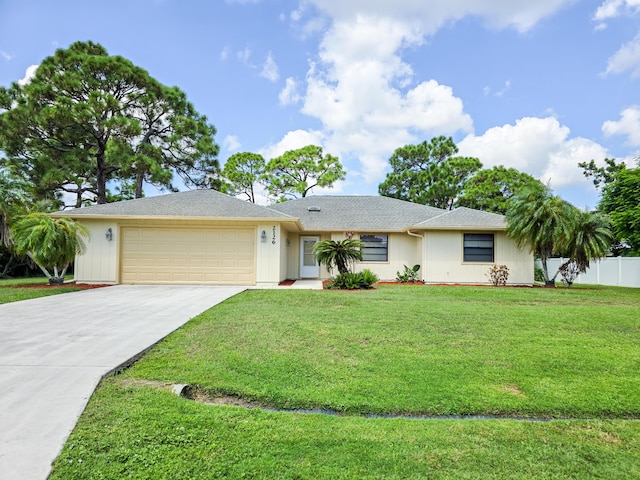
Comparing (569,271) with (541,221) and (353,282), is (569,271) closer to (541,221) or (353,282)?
(541,221)

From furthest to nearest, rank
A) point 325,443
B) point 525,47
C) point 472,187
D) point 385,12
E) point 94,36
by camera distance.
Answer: point 472,187 → point 94,36 → point 525,47 → point 385,12 → point 325,443

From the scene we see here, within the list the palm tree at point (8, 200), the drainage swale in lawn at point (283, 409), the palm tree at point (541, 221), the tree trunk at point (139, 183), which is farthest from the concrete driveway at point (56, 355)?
the tree trunk at point (139, 183)

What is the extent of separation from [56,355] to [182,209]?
933 cm

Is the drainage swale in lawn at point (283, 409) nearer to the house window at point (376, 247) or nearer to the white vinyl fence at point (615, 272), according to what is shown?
the house window at point (376, 247)

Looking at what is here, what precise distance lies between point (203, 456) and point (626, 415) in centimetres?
333

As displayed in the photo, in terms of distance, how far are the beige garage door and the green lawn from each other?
7.08 m

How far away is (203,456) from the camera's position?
7.11 feet

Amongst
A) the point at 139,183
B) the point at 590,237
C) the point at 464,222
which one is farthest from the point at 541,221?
the point at 139,183

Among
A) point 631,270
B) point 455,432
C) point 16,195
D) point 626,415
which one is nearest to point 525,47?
point 631,270

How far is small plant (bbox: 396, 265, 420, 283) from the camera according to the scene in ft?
47.5

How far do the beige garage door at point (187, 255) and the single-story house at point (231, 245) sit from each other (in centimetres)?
3

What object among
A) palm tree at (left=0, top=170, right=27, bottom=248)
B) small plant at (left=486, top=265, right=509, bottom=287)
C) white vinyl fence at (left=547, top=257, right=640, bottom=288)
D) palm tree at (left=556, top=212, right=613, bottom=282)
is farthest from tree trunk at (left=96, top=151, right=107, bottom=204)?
white vinyl fence at (left=547, top=257, right=640, bottom=288)

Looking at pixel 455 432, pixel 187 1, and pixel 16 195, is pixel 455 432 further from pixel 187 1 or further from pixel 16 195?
pixel 16 195

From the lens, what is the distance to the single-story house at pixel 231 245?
→ 40.9 ft
